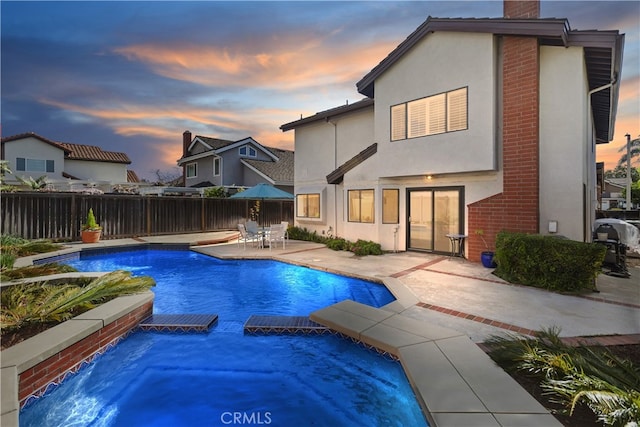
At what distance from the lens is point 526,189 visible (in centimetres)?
837

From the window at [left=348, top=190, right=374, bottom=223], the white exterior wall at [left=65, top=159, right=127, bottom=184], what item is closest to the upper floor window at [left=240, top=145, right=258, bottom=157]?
the white exterior wall at [left=65, top=159, right=127, bottom=184]

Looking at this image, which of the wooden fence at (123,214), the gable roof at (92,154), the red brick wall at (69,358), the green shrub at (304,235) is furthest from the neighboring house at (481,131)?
the gable roof at (92,154)

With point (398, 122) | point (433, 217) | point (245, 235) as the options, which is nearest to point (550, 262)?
point (433, 217)

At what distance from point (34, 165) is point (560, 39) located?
3573 cm

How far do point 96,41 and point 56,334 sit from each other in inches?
574

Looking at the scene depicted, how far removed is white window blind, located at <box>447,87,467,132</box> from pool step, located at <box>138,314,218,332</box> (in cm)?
880

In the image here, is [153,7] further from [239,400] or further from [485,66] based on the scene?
[239,400]

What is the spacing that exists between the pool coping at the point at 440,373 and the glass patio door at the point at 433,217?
6179mm

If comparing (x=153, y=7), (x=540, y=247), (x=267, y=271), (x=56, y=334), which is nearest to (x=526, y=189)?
(x=540, y=247)

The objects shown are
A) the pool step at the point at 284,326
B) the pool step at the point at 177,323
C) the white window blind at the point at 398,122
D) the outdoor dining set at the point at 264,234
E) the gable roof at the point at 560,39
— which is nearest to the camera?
→ the pool step at the point at 284,326

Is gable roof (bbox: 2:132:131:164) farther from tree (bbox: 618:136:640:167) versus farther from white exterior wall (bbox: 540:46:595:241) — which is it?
tree (bbox: 618:136:640:167)

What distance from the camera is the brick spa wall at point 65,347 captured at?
3252 millimetres

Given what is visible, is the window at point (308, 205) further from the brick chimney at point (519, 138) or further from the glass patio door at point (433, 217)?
the brick chimney at point (519, 138)

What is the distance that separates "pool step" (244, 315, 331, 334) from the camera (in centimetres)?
504
